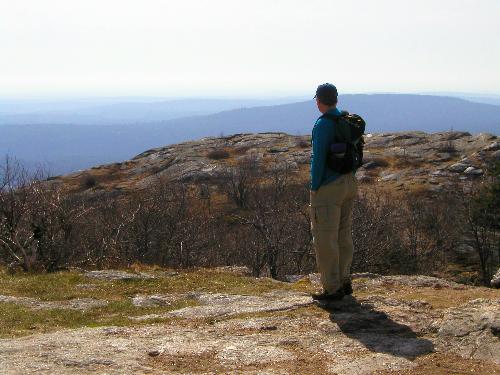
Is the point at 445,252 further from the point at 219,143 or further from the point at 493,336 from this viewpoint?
the point at 219,143

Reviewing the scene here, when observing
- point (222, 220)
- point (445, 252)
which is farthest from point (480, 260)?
point (222, 220)

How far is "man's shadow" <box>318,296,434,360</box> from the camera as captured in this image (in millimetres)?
7230

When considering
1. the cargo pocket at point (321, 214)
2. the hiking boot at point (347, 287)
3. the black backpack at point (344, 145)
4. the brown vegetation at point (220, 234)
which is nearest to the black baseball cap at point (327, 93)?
the black backpack at point (344, 145)

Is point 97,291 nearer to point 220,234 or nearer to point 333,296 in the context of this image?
point 333,296

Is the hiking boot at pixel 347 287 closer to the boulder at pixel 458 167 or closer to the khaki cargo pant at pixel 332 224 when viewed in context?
the khaki cargo pant at pixel 332 224

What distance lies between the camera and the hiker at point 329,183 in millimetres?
8555

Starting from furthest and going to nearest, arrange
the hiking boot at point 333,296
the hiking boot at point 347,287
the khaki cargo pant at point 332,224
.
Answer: the hiking boot at point 347,287 → the hiking boot at point 333,296 → the khaki cargo pant at point 332,224

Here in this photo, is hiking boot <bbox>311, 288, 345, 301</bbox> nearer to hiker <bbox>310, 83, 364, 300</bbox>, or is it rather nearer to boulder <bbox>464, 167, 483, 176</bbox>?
hiker <bbox>310, 83, 364, 300</bbox>

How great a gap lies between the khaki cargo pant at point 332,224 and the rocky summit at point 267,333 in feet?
1.80

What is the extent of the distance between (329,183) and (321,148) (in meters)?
0.56

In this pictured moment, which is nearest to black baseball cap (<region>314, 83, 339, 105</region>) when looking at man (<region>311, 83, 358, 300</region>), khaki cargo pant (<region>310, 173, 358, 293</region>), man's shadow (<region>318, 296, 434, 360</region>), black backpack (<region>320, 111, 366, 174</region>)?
man (<region>311, 83, 358, 300</region>)

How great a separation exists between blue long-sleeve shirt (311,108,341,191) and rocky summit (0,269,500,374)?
2.03 m

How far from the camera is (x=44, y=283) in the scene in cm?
1234

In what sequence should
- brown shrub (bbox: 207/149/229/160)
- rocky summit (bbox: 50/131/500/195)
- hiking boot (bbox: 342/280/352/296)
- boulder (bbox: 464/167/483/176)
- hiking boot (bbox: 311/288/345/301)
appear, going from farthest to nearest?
brown shrub (bbox: 207/149/229/160)
rocky summit (bbox: 50/131/500/195)
boulder (bbox: 464/167/483/176)
hiking boot (bbox: 342/280/352/296)
hiking boot (bbox: 311/288/345/301)
